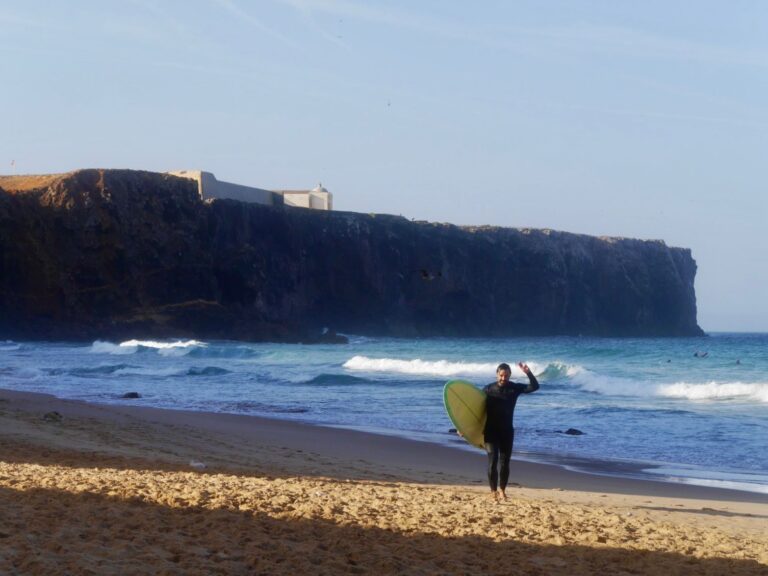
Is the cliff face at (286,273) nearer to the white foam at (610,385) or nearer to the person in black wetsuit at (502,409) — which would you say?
the white foam at (610,385)

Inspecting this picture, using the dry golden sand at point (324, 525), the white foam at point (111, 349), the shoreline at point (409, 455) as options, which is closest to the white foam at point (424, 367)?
the white foam at point (111, 349)

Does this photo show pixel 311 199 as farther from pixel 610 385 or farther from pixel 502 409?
pixel 502 409

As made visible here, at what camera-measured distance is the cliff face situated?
Result: 55.0m

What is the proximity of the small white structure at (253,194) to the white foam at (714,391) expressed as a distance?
139ft

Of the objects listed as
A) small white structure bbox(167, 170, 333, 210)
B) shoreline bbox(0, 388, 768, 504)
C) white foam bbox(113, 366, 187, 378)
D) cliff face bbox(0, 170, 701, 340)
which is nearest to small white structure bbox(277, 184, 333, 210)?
small white structure bbox(167, 170, 333, 210)

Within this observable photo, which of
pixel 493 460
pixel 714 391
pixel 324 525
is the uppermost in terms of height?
pixel 493 460

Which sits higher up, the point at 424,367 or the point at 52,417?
the point at 52,417

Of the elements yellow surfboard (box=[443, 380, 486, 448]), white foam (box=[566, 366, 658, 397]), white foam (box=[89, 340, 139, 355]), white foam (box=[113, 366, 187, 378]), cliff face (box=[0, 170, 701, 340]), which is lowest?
white foam (box=[89, 340, 139, 355])

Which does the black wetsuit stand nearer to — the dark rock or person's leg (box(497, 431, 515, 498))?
person's leg (box(497, 431, 515, 498))

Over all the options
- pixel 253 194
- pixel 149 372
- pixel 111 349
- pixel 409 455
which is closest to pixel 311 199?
pixel 253 194

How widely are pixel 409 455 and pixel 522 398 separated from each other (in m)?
9.08

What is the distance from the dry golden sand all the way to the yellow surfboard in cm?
58

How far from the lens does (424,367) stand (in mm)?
38156

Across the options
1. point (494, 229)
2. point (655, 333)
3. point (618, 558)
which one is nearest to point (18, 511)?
point (618, 558)
